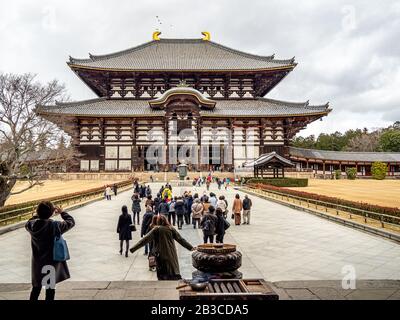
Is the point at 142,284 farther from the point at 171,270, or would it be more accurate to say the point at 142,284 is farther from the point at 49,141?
→ the point at 49,141

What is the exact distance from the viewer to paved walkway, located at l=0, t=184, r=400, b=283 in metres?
7.06

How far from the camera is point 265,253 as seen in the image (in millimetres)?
8797

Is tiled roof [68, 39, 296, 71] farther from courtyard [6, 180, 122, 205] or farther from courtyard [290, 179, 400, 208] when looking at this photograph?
courtyard [290, 179, 400, 208]

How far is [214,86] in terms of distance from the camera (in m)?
50.2

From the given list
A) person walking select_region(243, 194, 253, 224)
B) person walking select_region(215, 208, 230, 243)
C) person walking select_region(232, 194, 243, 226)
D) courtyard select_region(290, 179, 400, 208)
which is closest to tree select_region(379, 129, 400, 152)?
courtyard select_region(290, 179, 400, 208)

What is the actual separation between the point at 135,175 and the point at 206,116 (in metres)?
13.2

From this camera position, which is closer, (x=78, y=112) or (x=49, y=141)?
(x=49, y=141)

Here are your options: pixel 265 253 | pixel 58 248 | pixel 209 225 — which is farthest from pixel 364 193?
pixel 58 248

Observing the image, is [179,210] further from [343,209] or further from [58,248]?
[343,209]

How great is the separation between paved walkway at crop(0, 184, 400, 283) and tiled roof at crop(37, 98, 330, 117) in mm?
31717

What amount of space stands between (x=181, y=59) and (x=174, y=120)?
13.7 meters
